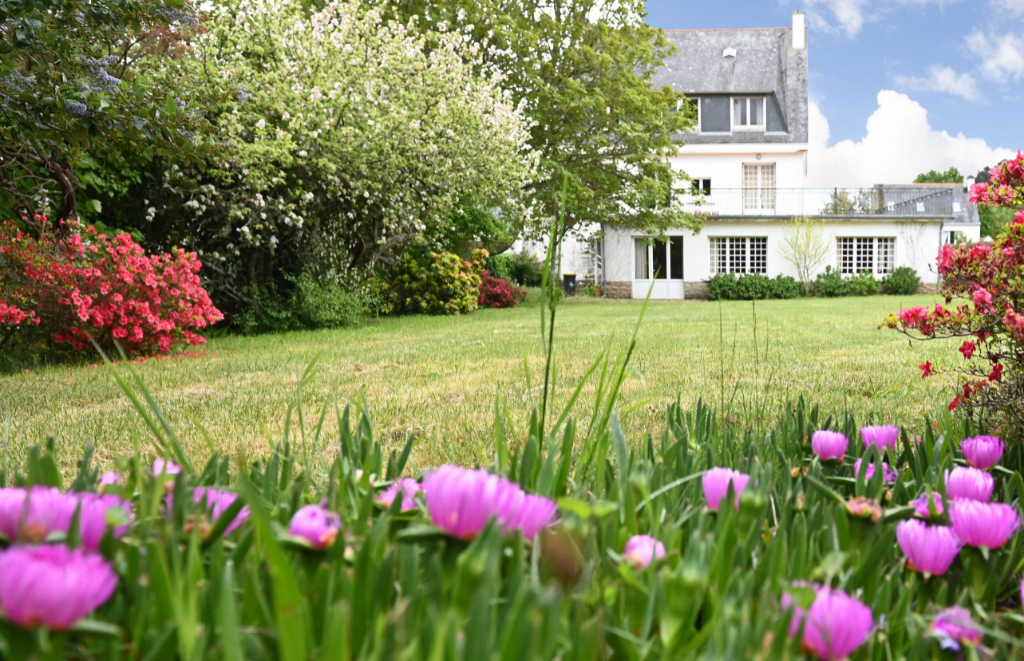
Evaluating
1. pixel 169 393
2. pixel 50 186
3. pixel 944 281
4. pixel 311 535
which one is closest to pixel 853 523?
pixel 311 535

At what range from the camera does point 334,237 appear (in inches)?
403

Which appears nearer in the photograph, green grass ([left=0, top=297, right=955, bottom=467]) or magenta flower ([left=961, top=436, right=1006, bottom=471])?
magenta flower ([left=961, top=436, right=1006, bottom=471])

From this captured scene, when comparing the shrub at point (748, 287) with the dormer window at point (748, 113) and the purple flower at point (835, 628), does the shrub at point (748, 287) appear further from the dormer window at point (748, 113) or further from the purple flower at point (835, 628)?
the purple flower at point (835, 628)

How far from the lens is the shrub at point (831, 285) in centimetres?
2188

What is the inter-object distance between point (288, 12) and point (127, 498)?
10084mm

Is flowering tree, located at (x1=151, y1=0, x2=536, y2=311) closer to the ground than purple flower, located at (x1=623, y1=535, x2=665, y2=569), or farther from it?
farther from it

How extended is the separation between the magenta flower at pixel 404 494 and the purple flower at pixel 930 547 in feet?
1.63

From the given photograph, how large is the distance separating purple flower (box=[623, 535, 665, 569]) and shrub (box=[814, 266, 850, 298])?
23.8 m

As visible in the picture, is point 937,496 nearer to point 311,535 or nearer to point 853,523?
point 853,523

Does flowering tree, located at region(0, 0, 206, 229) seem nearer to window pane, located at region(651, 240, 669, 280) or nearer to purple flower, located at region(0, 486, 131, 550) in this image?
purple flower, located at region(0, 486, 131, 550)

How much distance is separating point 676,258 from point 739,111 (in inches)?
280

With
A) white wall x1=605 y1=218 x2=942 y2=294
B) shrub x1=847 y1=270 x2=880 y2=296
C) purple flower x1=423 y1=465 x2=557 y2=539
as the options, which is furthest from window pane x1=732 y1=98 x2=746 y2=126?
purple flower x1=423 y1=465 x2=557 y2=539

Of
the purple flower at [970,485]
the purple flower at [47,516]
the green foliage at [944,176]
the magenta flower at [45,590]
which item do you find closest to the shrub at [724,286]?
the purple flower at [970,485]

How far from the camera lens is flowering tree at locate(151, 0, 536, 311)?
8.30 metres
